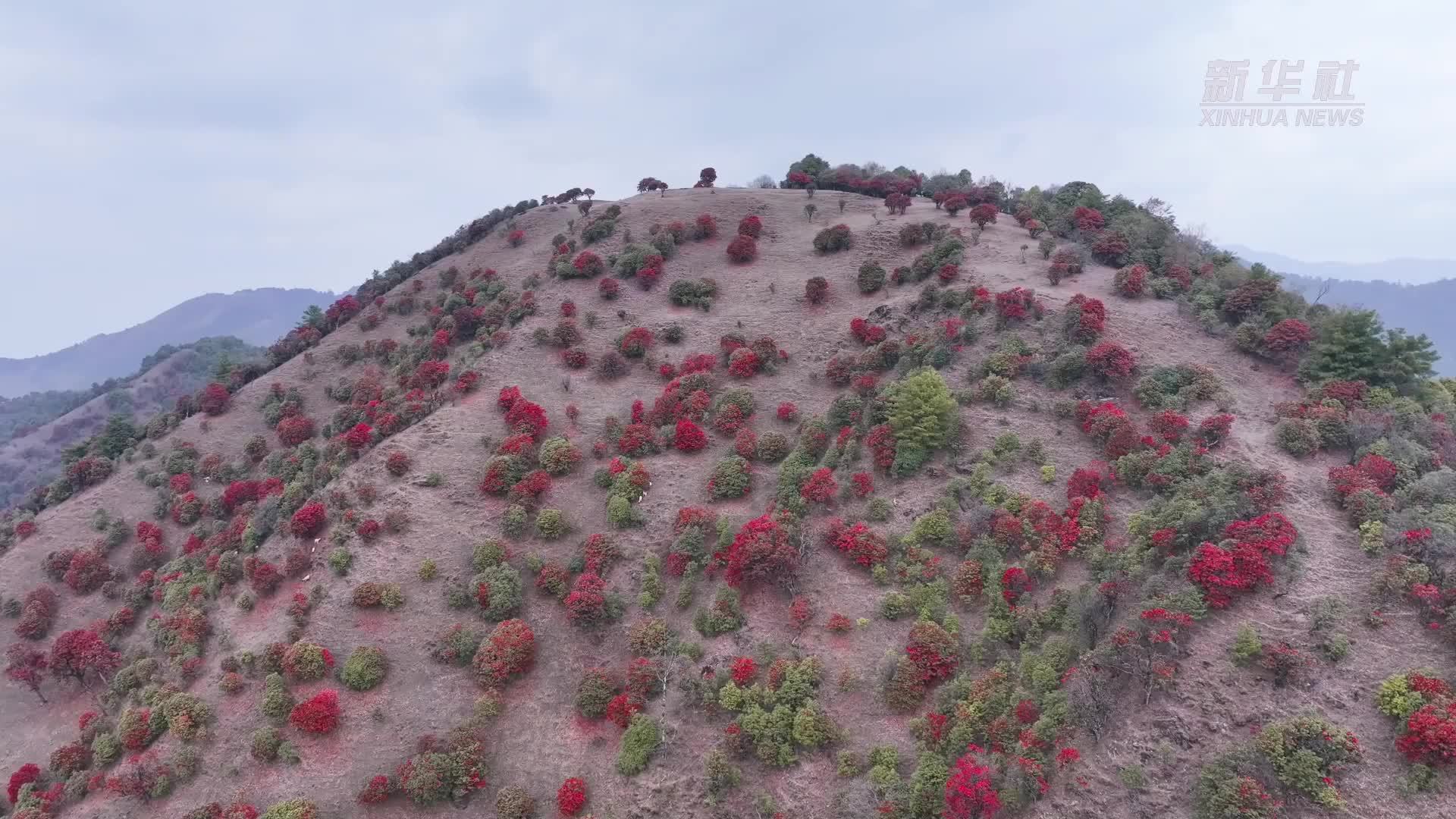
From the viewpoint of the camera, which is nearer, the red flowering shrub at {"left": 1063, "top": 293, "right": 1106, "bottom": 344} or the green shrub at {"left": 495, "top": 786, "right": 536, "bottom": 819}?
the green shrub at {"left": 495, "top": 786, "right": 536, "bottom": 819}

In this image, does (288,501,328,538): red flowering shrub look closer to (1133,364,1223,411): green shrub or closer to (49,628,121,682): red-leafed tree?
(49,628,121,682): red-leafed tree

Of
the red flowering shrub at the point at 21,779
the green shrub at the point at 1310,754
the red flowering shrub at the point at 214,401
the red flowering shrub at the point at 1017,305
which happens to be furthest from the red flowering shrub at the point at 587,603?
the red flowering shrub at the point at 214,401

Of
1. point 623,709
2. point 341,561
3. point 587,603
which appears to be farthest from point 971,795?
point 341,561

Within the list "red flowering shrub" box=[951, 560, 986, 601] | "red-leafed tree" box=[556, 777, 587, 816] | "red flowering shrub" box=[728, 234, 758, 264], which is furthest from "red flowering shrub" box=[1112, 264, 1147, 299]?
"red-leafed tree" box=[556, 777, 587, 816]

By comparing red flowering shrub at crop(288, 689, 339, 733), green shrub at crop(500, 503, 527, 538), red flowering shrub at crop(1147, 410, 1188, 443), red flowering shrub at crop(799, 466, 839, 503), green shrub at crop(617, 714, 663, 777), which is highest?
red flowering shrub at crop(1147, 410, 1188, 443)

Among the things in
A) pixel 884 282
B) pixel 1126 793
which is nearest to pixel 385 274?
pixel 884 282

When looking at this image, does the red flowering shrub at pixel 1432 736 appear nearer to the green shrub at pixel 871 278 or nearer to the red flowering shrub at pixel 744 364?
the red flowering shrub at pixel 744 364

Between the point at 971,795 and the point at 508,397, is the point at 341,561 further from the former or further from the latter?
the point at 971,795
